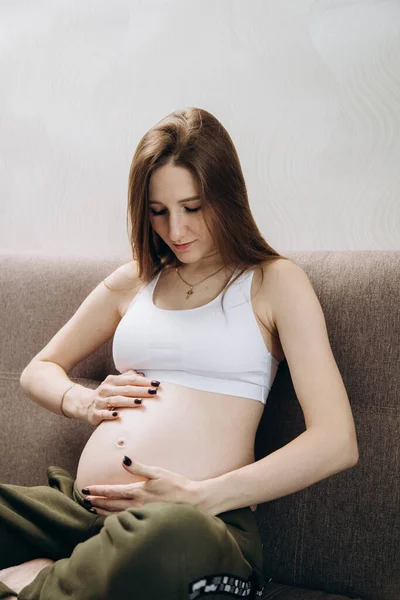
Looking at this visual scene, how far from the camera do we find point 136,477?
1.26 metres

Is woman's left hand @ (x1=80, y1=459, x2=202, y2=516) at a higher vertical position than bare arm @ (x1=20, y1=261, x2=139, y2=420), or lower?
lower

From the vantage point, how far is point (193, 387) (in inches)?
52.9

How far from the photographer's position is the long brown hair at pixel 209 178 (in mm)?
1356

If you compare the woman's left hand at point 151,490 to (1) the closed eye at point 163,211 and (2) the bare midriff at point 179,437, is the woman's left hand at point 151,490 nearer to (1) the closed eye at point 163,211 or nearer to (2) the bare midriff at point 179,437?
(2) the bare midriff at point 179,437

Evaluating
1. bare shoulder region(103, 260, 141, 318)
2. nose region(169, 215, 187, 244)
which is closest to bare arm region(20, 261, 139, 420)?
bare shoulder region(103, 260, 141, 318)

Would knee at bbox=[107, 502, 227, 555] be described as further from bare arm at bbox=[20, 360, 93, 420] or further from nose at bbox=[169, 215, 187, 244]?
nose at bbox=[169, 215, 187, 244]

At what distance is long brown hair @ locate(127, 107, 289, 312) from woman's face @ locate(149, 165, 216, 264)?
0.5 inches

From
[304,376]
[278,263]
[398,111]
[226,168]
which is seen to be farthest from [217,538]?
[398,111]

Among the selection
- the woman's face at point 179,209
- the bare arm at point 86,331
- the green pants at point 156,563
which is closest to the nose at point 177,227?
the woman's face at point 179,209

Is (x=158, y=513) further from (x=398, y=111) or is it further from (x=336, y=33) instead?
(x=336, y=33)

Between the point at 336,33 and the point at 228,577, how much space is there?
1.35 meters

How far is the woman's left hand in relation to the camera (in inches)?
45.7

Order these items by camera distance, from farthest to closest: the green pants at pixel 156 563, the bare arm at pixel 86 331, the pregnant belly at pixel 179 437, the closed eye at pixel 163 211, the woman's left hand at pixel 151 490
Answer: the bare arm at pixel 86 331 → the closed eye at pixel 163 211 → the pregnant belly at pixel 179 437 → the woman's left hand at pixel 151 490 → the green pants at pixel 156 563

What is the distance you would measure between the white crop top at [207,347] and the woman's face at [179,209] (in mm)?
120
